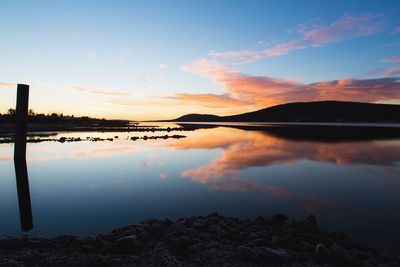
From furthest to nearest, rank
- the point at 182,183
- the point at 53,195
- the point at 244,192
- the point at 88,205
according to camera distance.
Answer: the point at 182,183, the point at 244,192, the point at 53,195, the point at 88,205

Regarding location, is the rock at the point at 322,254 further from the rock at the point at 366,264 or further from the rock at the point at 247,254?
the rock at the point at 247,254

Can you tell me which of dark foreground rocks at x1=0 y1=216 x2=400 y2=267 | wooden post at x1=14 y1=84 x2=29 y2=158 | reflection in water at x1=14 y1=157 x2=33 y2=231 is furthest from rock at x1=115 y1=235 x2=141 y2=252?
wooden post at x1=14 y1=84 x2=29 y2=158

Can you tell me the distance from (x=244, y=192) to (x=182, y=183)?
373cm

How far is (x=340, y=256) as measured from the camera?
6746mm

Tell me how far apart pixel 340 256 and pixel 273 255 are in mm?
1592

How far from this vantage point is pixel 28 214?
1069 centimetres

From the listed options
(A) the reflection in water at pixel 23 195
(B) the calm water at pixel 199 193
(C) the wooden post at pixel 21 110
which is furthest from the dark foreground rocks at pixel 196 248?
(C) the wooden post at pixel 21 110

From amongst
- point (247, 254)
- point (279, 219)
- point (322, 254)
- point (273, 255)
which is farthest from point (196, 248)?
point (279, 219)

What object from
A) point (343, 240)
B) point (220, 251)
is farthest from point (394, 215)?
point (220, 251)

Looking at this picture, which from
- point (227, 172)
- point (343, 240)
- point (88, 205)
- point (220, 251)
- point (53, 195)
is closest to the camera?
point (220, 251)

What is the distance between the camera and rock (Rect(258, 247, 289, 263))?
21.7ft

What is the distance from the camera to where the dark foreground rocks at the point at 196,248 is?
6.55 meters

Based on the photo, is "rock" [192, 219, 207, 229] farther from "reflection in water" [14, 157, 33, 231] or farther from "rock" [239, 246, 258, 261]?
"reflection in water" [14, 157, 33, 231]

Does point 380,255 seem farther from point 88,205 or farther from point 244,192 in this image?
point 88,205
